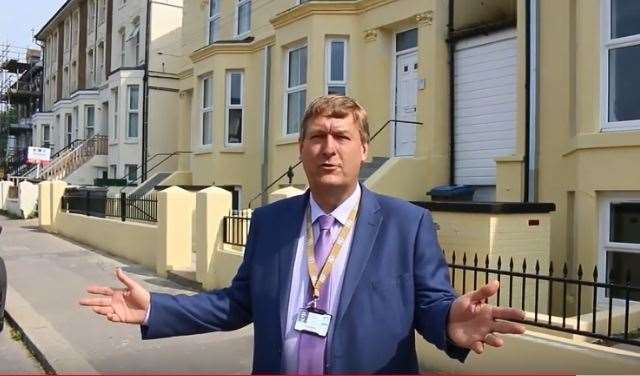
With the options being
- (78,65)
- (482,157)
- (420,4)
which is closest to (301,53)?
(420,4)

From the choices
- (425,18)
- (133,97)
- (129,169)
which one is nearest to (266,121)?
(425,18)

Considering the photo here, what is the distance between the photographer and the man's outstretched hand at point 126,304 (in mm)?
2285

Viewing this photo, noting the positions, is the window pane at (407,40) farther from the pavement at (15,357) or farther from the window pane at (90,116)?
the window pane at (90,116)

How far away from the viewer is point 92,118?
2880 centimetres

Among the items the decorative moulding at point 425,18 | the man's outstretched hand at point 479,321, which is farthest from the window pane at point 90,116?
the man's outstretched hand at point 479,321

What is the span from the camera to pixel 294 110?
13805 millimetres

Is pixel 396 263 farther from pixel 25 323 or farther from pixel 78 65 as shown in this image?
pixel 78 65

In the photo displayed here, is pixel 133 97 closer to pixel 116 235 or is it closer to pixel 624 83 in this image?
pixel 116 235

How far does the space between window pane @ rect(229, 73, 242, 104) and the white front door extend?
5.64 meters

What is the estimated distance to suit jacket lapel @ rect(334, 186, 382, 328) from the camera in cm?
205

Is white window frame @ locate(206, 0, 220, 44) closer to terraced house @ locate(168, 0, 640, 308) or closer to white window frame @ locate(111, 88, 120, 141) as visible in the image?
terraced house @ locate(168, 0, 640, 308)

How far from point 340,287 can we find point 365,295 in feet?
0.30

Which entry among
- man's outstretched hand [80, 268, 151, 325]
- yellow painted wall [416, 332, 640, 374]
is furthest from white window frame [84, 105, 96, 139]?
man's outstretched hand [80, 268, 151, 325]

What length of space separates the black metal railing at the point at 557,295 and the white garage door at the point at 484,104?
3.03 metres
